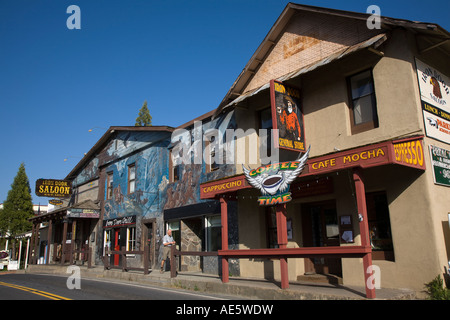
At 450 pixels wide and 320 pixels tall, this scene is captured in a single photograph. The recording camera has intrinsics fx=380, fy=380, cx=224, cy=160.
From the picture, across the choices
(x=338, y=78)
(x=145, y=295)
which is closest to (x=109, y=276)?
(x=145, y=295)

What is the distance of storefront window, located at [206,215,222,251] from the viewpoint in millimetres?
15352

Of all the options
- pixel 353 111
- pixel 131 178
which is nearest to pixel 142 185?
pixel 131 178

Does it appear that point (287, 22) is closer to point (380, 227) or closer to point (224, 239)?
point (380, 227)

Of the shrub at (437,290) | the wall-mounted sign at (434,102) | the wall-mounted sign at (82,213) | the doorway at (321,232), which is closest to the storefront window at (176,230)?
the doorway at (321,232)

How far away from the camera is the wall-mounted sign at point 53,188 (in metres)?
26.8

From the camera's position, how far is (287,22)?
518 inches

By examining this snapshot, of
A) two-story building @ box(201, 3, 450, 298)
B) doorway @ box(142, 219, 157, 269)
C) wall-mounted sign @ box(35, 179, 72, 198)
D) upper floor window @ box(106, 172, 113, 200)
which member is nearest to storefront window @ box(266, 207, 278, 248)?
two-story building @ box(201, 3, 450, 298)

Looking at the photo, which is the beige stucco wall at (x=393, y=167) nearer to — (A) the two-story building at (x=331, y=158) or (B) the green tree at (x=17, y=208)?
(A) the two-story building at (x=331, y=158)

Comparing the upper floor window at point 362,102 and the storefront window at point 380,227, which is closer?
the storefront window at point 380,227

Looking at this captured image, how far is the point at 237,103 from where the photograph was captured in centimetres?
1369

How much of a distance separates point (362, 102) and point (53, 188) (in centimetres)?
2391

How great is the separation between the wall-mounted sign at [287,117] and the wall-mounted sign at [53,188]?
21.3 m
